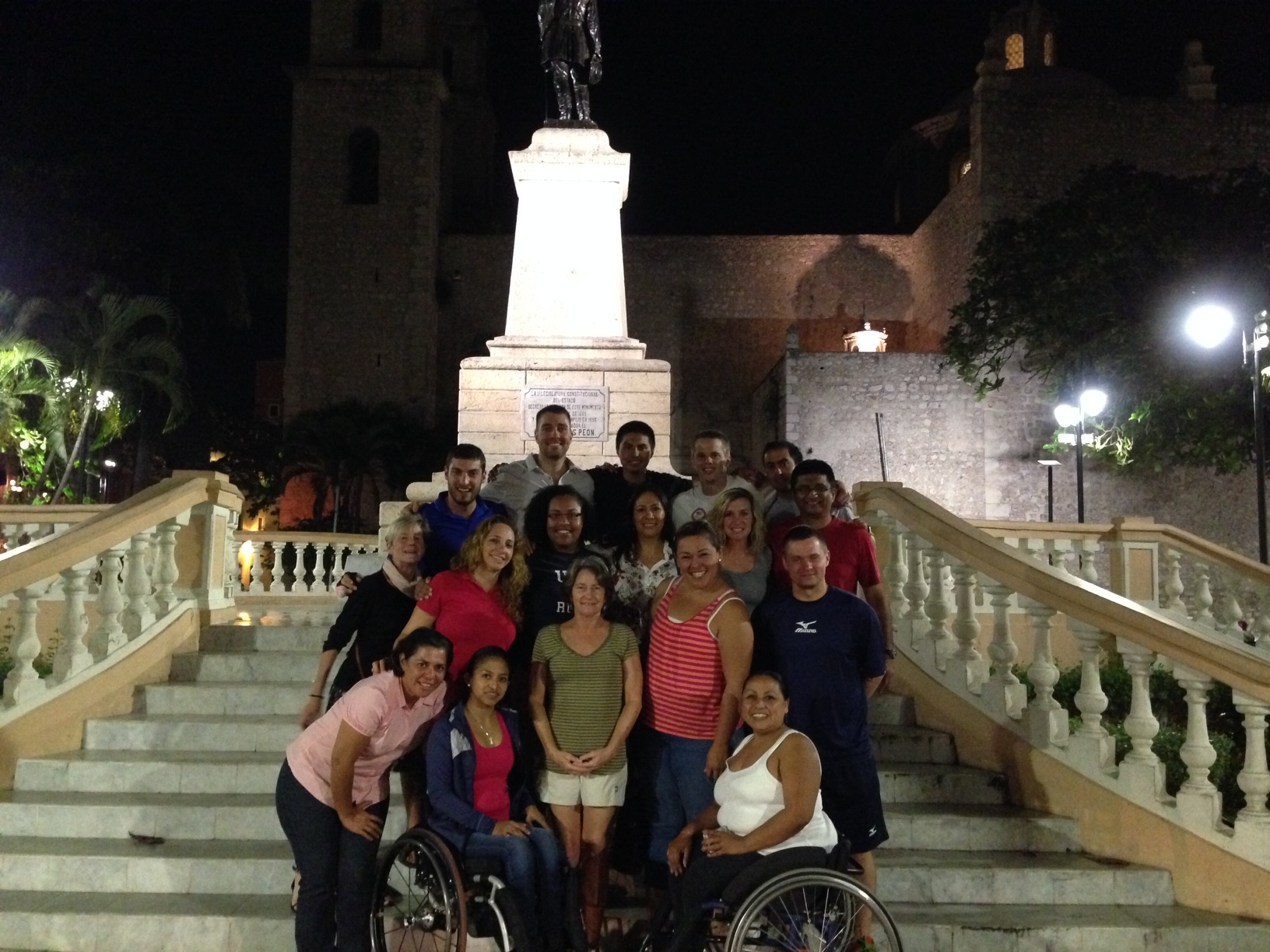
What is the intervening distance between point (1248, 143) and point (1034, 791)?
28.5m

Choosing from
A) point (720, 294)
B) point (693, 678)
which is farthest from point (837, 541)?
point (720, 294)

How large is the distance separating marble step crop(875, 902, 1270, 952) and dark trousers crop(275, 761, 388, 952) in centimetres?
188

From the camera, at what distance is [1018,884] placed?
13.8ft

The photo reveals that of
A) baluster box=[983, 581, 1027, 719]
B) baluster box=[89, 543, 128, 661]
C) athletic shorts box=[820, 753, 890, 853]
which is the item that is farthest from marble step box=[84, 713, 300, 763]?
baluster box=[983, 581, 1027, 719]

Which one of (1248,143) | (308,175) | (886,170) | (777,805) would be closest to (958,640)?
(777,805)

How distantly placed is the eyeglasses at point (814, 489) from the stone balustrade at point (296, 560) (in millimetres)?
5892

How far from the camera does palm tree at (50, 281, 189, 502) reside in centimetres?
1625

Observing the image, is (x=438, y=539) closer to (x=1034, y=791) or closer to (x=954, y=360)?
(x=1034, y=791)

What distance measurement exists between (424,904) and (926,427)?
75.0ft

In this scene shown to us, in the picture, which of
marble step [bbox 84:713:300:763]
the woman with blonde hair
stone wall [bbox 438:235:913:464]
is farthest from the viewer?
stone wall [bbox 438:235:913:464]

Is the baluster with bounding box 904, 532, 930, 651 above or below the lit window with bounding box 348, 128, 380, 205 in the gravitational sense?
below

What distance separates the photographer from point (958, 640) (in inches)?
213

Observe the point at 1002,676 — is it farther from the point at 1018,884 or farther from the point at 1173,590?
the point at 1173,590

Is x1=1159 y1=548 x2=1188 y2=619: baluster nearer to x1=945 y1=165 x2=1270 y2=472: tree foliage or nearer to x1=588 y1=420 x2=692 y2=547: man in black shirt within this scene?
x1=588 y1=420 x2=692 y2=547: man in black shirt
